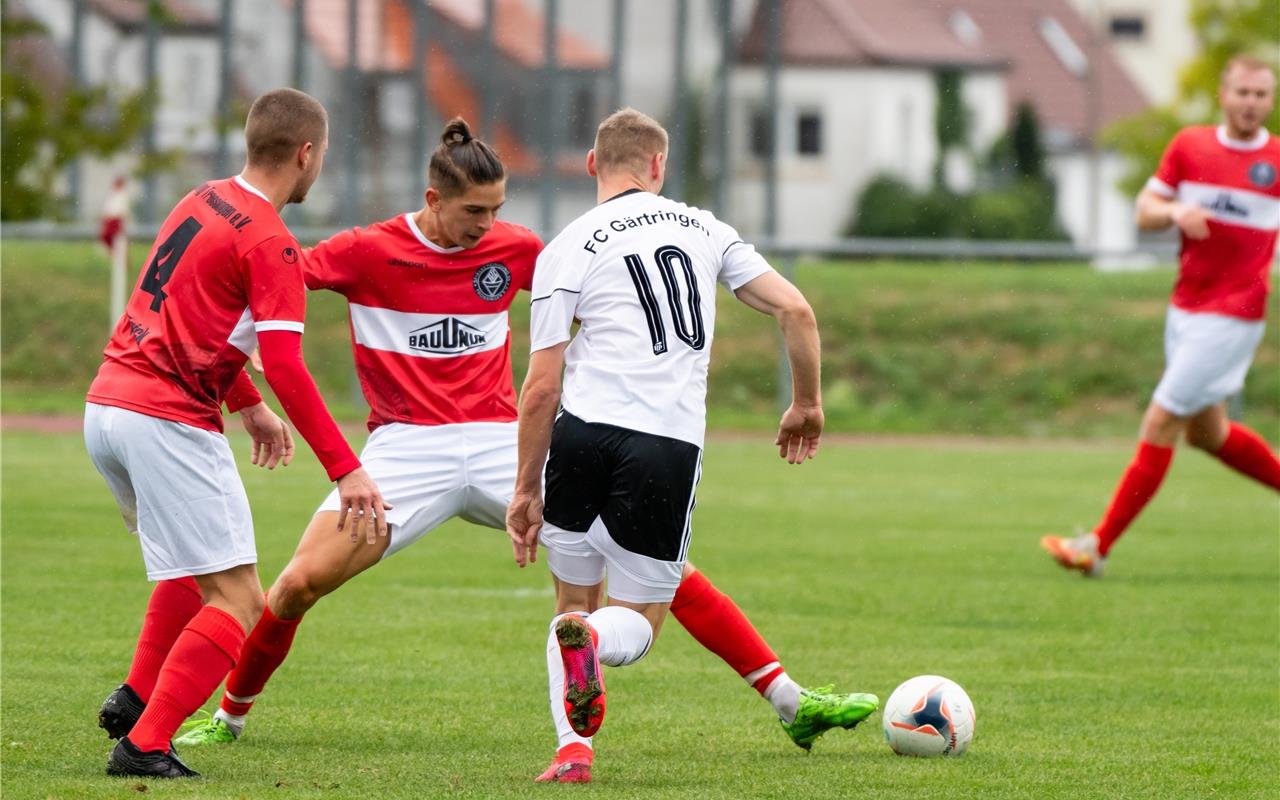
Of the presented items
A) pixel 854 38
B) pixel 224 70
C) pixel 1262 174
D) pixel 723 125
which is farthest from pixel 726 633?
Result: pixel 854 38

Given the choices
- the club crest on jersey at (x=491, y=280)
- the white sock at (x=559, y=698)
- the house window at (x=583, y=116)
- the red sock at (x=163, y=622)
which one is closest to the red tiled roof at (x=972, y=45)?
the house window at (x=583, y=116)

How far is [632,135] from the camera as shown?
5.23m

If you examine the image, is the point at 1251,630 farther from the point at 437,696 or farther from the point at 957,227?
the point at 957,227

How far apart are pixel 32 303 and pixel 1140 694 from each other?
17.9 m

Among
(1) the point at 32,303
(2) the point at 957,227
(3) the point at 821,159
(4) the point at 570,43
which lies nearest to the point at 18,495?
(1) the point at 32,303

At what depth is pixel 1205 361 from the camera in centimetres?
959

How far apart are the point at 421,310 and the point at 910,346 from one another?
1601 centimetres

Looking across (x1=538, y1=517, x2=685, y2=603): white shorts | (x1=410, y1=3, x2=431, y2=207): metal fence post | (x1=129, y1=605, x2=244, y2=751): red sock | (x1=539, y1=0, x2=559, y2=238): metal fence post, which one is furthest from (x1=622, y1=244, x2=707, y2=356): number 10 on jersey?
(x1=410, y1=3, x2=431, y2=207): metal fence post

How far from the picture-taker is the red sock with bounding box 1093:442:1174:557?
954 centimetres

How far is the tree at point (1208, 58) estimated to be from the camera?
34406 mm

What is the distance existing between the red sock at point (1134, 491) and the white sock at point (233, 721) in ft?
17.5

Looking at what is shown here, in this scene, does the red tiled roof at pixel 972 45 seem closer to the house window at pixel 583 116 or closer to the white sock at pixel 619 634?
the house window at pixel 583 116

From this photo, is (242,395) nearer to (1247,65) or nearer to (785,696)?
(785,696)

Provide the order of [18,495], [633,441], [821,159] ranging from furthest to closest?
[821,159] → [18,495] → [633,441]
